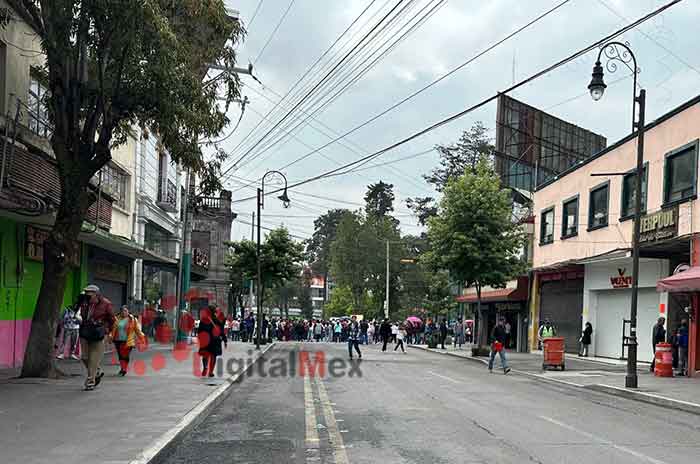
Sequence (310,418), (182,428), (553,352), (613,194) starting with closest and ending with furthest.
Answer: (182,428) < (310,418) < (553,352) < (613,194)

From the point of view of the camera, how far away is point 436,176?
224ft

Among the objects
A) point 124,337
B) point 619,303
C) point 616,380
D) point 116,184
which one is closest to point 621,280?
point 619,303

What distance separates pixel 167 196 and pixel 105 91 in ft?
66.7

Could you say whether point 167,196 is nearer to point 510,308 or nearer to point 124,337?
point 124,337

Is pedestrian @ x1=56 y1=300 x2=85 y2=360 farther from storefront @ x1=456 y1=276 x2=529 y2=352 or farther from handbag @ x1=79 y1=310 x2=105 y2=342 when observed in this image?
storefront @ x1=456 y1=276 x2=529 y2=352

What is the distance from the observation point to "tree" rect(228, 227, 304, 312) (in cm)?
4009

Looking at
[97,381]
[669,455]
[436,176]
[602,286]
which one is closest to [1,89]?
[97,381]

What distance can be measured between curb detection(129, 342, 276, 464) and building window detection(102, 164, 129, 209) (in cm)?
1134

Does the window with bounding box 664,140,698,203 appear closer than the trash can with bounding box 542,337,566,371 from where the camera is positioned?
Yes

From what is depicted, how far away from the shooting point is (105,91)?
46.2 feet

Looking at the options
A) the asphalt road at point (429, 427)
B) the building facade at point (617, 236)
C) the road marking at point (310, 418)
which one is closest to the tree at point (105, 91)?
the asphalt road at point (429, 427)

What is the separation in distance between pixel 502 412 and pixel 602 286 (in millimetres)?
18113

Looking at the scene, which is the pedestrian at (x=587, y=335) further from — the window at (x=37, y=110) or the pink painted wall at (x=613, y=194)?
the window at (x=37, y=110)

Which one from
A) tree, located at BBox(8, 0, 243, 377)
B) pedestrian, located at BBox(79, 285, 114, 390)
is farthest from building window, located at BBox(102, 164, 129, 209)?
pedestrian, located at BBox(79, 285, 114, 390)
